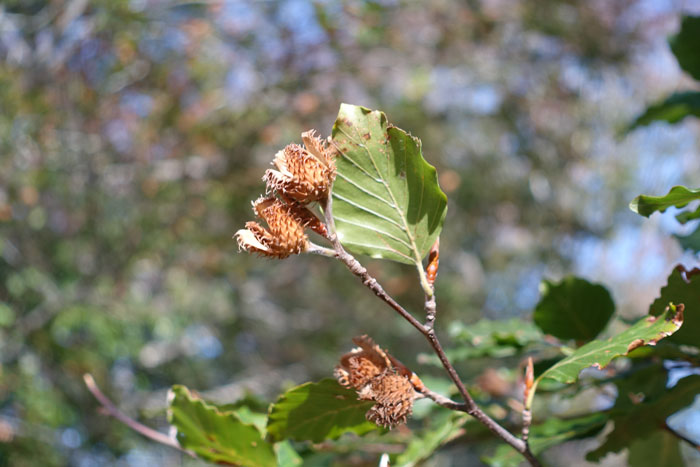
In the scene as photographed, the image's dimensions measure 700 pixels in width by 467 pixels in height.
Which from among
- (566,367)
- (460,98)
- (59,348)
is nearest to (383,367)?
(566,367)

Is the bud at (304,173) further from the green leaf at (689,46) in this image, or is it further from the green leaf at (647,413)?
the green leaf at (689,46)

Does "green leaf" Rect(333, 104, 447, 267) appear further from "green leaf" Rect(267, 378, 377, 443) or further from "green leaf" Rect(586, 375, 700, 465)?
"green leaf" Rect(586, 375, 700, 465)

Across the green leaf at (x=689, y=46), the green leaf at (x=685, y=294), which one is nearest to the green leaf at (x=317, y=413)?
the green leaf at (x=685, y=294)

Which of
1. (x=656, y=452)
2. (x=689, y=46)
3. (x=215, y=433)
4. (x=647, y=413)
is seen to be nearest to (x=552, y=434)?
(x=647, y=413)

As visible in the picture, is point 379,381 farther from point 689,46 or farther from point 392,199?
point 689,46

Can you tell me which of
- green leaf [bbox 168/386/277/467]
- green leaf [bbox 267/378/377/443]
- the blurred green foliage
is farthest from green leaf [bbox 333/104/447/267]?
the blurred green foliage

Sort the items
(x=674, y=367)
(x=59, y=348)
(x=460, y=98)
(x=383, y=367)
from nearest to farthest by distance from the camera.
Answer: (x=383, y=367) → (x=674, y=367) → (x=59, y=348) → (x=460, y=98)

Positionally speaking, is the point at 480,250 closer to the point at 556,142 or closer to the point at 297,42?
the point at 556,142
